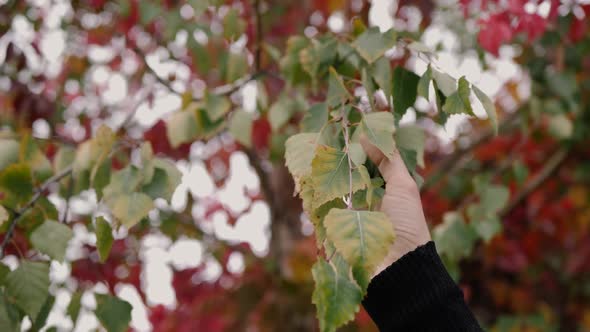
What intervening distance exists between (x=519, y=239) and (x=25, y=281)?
4.32m

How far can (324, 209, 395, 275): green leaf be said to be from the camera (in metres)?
0.98

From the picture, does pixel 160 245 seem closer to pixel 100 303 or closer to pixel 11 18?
pixel 11 18

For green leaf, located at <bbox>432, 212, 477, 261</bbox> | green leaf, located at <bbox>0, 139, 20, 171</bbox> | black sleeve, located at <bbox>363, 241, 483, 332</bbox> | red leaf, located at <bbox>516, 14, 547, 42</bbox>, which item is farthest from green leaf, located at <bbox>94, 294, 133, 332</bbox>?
red leaf, located at <bbox>516, 14, 547, 42</bbox>

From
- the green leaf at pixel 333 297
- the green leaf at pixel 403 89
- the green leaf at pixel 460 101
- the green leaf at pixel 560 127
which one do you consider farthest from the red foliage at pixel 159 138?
the green leaf at pixel 333 297

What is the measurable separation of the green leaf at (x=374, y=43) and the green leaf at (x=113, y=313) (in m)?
0.86

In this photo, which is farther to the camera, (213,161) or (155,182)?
(213,161)

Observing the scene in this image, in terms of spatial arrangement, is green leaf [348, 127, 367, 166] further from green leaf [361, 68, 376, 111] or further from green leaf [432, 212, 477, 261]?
green leaf [432, 212, 477, 261]

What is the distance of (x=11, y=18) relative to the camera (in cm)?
273

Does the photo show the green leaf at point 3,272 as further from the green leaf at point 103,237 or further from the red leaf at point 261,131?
the red leaf at point 261,131

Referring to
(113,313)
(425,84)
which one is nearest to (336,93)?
(425,84)

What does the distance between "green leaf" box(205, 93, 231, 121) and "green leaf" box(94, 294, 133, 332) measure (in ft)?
2.12

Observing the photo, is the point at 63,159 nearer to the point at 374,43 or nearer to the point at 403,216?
the point at 374,43

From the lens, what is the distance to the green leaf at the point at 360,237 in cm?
98

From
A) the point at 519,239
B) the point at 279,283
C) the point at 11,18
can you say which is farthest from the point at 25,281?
the point at 519,239
